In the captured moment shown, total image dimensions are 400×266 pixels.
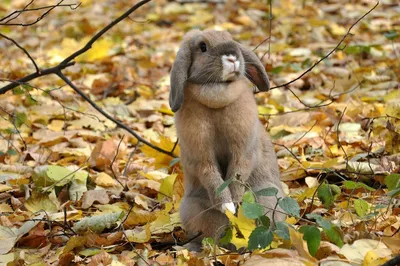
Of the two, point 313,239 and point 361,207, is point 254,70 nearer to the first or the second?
point 361,207

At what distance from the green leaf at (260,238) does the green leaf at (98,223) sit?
1.20m

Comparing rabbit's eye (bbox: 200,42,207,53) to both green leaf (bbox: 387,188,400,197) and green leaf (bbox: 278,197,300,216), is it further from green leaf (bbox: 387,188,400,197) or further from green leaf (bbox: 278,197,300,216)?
green leaf (bbox: 387,188,400,197)

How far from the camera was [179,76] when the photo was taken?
3881 millimetres

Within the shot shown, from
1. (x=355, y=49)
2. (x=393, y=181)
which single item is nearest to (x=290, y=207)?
(x=393, y=181)

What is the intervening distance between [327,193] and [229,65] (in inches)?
31.5

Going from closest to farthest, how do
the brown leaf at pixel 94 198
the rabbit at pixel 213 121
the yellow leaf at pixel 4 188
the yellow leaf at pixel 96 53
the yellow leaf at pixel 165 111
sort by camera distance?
the rabbit at pixel 213 121 < the brown leaf at pixel 94 198 < the yellow leaf at pixel 4 188 < the yellow leaf at pixel 165 111 < the yellow leaf at pixel 96 53

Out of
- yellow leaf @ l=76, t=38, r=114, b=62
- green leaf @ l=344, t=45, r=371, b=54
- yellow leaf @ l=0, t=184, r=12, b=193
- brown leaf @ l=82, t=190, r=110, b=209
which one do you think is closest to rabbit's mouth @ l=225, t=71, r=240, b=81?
brown leaf @ l=82, t=190, r=110, b=209

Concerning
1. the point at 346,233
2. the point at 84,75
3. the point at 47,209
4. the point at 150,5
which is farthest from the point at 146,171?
the point at 150,5

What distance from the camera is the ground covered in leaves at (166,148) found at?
3.81m

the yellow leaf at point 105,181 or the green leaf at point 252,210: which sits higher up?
the green leaf at point 252,210

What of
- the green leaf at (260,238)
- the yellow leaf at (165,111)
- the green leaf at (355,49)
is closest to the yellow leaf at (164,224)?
the green leaf at (260,238)

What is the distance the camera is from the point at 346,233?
3729 mm

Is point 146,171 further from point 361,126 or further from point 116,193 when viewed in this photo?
point 361,126

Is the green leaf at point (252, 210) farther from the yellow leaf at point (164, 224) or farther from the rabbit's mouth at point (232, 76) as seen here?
the yellow leaf at point (164, 224)
